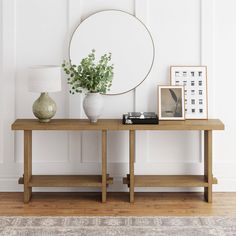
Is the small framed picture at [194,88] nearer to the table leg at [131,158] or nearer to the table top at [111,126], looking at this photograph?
the table top at [111,126]

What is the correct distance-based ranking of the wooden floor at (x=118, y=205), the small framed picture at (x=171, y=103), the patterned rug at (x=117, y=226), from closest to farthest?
the patterned rug at (x=117, y=226) → the wooden floor at (x=118, y=205) → the small framed picture at (x=171, y=103)

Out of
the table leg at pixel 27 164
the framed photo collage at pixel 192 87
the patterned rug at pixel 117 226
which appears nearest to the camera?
the patterned rug at pixel 117 226

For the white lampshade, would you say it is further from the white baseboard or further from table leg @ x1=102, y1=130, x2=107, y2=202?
the white baseboard

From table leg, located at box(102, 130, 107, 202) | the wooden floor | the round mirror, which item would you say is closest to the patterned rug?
the wooden floor

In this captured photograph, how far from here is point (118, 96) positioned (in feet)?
18.3

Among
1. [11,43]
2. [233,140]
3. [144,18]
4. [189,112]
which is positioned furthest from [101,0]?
[233,140]

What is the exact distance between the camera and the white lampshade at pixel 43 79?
5.14 meters

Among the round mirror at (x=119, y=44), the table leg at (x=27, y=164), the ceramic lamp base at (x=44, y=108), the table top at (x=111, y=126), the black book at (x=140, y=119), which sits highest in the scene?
the round mirror at (x=119, y=44)

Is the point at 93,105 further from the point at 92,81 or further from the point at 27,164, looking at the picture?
the point at 27,164

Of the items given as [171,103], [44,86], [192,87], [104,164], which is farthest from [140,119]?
[44,86]

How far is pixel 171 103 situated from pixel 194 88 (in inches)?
10.5

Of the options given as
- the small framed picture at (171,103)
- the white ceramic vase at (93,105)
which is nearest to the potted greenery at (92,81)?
the white ceramic vase at (93,105)

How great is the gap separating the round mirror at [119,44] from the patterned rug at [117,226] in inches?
50.2

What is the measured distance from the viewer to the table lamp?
16.9ft
